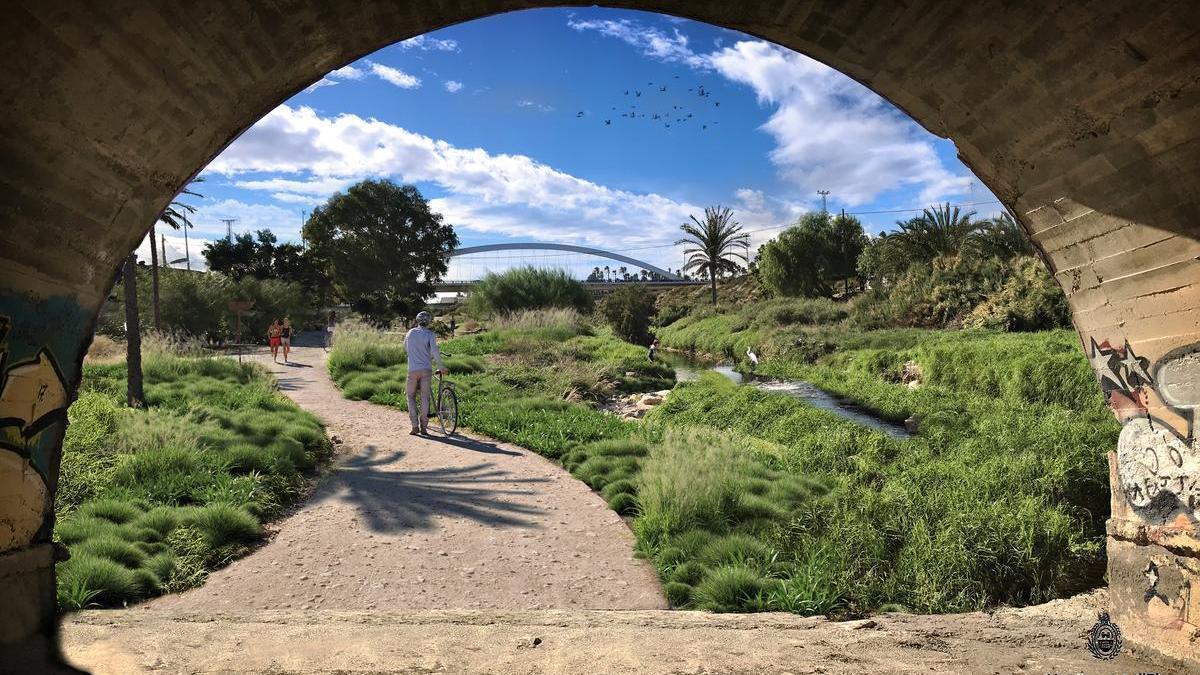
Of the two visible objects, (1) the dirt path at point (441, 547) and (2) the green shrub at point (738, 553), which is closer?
(1) the dirt path at point (441, 547)

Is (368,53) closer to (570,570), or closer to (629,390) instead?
(570,570)

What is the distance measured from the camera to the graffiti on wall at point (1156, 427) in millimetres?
3594

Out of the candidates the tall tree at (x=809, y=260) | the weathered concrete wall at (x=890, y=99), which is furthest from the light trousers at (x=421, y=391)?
the tall tree at (x=809, y=260)

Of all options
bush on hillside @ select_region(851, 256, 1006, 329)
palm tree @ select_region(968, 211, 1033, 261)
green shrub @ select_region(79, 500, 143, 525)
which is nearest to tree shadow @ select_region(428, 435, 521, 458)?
green shrub @ select_region(79, 500, 143, 525)

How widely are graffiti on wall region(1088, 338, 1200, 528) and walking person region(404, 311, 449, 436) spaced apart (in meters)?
7.73

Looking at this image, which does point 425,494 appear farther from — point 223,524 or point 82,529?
point 82,529

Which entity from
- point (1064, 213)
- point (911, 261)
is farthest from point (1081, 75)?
point (911, 261)

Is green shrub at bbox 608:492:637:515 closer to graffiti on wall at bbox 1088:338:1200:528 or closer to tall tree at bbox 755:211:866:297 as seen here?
graffiti on wall at bbox 1088:338:1200:528

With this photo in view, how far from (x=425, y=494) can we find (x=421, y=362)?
2.96 m

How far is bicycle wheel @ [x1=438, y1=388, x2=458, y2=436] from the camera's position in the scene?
1078 cm

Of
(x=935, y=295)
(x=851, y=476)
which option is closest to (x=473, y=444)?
(x=851, y=476)

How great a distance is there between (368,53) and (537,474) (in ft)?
18.5

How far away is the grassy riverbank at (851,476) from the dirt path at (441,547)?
0.45 metres

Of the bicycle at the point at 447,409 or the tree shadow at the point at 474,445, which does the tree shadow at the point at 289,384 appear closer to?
the bicycle at the point at 447,409
